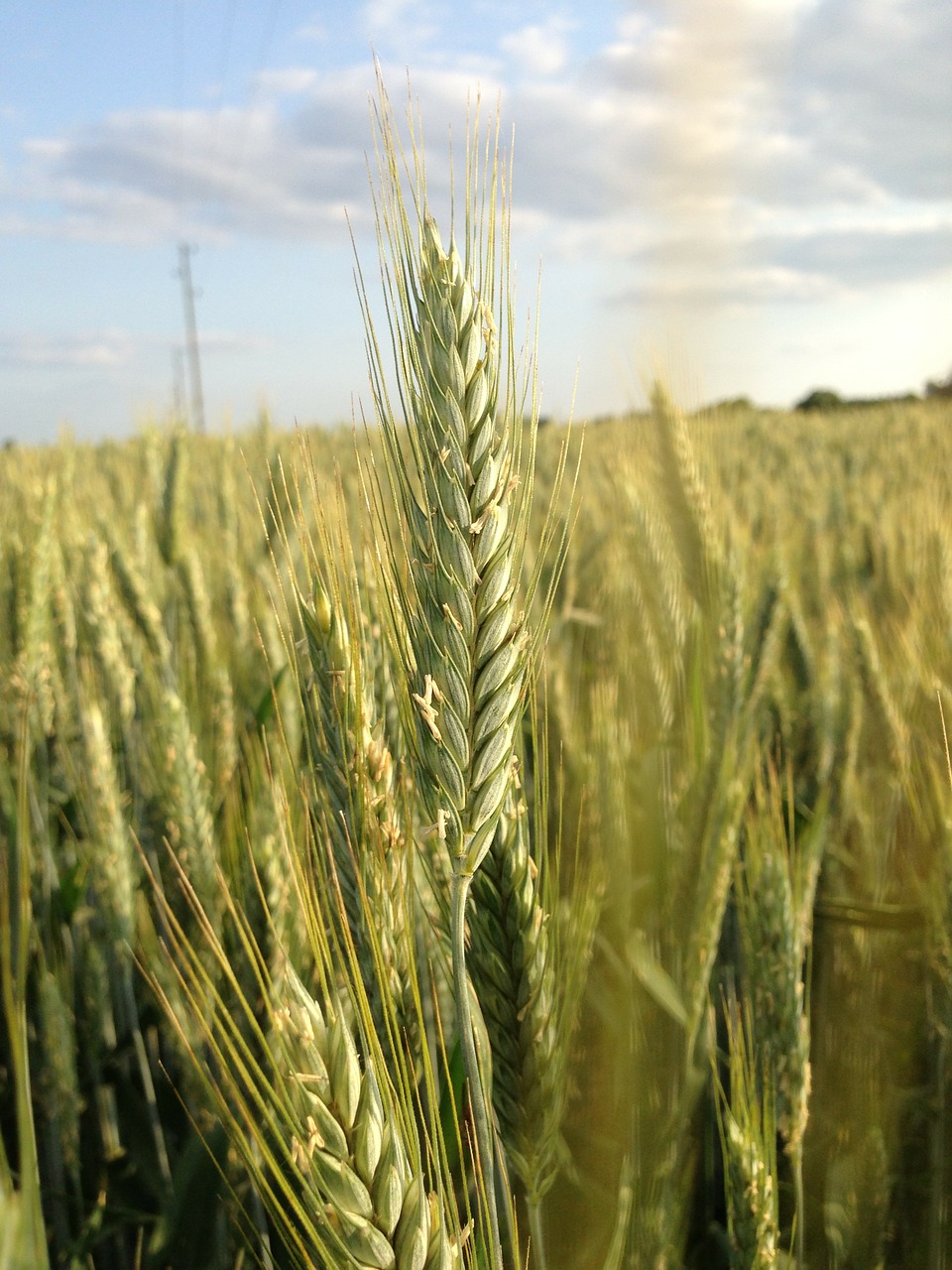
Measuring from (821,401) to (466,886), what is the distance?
32715mm

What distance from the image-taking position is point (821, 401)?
100 feet

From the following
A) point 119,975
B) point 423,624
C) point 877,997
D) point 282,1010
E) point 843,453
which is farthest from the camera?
point 843,453

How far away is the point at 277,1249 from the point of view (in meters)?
1.54

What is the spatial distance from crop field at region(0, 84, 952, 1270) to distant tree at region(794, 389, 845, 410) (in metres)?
29.1

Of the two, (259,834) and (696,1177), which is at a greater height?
(259,834)

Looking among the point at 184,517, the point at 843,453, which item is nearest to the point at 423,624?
the point at 184,517

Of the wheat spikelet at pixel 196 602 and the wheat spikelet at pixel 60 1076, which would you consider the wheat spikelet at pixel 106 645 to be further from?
the wheat spikelet at pixel 60 1076

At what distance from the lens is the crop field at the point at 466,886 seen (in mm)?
765

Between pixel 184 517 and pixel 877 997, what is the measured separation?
93.1 inches

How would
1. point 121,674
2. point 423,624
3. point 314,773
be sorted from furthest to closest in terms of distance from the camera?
point 121,674, point 314,773, point 423,624

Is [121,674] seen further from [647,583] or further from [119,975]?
[647,583]

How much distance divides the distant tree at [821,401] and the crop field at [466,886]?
2908 centimetres

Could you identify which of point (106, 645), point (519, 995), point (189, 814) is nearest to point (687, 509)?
point (189, 814)

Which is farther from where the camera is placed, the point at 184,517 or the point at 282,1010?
the point at 184,517
